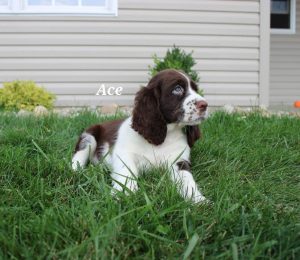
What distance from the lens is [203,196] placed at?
280cm

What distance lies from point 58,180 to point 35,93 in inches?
206

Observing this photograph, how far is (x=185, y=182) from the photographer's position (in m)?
3.02

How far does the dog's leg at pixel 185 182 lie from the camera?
102 inches

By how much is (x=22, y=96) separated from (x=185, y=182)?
5561 millimetres

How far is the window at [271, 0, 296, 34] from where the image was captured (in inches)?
492

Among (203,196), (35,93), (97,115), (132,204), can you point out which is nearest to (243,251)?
(132,204)


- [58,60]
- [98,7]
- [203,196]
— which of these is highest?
[98,7]

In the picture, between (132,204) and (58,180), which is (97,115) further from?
(132,204)

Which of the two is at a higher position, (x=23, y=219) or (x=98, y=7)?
(x=98, y=7)

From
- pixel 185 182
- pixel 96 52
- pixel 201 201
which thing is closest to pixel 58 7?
pixel 96 52

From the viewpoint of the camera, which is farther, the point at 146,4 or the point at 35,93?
the point at 146,4

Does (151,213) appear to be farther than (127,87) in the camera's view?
No

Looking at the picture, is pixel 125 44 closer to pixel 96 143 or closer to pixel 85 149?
pixel 96 143

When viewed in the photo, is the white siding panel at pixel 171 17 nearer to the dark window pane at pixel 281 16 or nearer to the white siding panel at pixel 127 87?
the white siding panel at pixel 127 87
